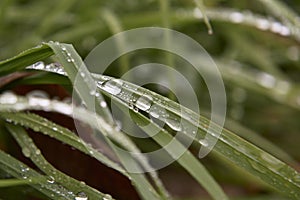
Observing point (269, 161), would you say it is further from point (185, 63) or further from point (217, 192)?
point (185, 63)

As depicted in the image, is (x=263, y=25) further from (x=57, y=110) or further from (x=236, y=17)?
(x=57, y=110)

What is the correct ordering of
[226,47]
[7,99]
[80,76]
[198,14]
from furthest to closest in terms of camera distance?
[226,47] < [198,14] < [7,99] < [80,76]

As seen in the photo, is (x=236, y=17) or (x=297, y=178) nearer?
(x=297, y=178)

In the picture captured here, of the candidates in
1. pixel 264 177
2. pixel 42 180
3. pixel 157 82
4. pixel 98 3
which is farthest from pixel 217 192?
pixel 98 3

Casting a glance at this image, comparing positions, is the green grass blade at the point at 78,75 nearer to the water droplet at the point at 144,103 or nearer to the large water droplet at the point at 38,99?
the water droplet at the point at 144,103

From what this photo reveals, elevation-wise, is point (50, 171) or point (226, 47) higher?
point (226, 47)

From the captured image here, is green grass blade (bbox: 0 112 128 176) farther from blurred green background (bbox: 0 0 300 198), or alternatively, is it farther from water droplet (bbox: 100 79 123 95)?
blurred green background (bbox: 0 0 300 198)

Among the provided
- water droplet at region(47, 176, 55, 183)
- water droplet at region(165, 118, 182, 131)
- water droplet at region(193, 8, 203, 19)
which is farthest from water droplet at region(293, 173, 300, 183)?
water droplet at region(193, 8, 203, 19)

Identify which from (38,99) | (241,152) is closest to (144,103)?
(241,152)
